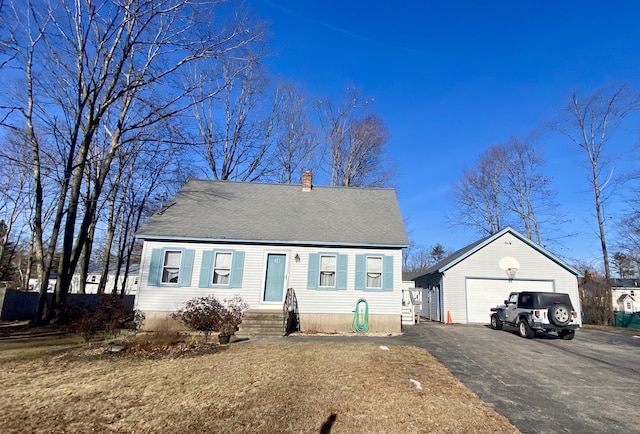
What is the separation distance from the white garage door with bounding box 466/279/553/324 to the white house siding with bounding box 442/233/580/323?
0.06 meters

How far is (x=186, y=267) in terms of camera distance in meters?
12.9

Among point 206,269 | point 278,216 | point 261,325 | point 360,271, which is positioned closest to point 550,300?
point 360,271

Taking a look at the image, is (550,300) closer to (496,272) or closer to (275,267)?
(496,272)

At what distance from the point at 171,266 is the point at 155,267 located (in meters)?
0.58

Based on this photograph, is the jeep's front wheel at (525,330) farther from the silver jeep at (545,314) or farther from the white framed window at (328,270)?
the white framed window at (328,270)

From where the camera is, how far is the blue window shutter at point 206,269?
12750 mm

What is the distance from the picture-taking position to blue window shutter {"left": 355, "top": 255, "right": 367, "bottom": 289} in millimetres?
13148

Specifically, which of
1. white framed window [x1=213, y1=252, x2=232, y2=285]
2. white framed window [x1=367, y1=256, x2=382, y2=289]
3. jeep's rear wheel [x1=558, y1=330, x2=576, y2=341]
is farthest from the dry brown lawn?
jeep's rear wheel [x1=558, y1=330, x2=576, y2=341]

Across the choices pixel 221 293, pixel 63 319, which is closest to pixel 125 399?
pixel 221 293

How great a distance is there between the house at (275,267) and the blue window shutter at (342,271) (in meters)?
0.04

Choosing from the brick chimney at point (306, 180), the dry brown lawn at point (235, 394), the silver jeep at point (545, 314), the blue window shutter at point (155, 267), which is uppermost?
the brick chimney at point (306, 180)

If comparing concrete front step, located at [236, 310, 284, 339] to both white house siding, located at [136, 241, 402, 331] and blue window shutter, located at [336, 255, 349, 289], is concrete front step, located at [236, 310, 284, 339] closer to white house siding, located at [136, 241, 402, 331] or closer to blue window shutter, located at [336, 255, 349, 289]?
white house siding, located at [136, 241, 402, 331]

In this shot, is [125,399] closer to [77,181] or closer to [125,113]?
[77,181]

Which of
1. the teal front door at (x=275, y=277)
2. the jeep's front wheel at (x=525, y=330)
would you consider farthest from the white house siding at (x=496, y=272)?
the teal front door at (x=275, y=277)
